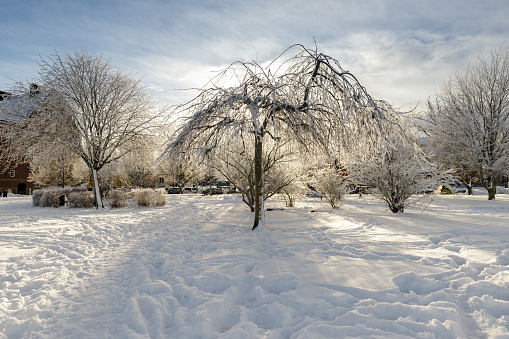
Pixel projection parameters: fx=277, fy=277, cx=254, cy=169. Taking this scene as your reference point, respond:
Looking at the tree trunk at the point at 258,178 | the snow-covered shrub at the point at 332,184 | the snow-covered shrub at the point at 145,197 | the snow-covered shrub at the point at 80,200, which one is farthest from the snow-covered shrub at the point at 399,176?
the snow-covered shrub at the point at 80,200

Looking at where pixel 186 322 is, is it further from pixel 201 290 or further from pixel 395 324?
pixel 395 324

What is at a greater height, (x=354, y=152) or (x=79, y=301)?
(x=354, y=152)

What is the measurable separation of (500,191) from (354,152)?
28.7 metres

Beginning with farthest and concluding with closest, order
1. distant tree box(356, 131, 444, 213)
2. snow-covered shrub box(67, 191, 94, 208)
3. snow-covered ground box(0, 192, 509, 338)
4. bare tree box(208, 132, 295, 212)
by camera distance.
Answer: snow-covered shrub box(67, 191, 94, 208), distant tree box(356, 131, 444, 213), bare tree box(208, 132, 295, 212), snow-covered ground box(0, 192, 509, 338)

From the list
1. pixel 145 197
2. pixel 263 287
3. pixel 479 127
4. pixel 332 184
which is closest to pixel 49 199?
pixel 145 197

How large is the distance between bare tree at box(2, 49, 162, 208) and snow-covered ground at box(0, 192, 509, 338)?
1018cm

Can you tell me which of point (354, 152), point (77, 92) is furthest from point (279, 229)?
point (77, 92)

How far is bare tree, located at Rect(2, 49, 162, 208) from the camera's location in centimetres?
1521

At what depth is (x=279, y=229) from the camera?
838cm

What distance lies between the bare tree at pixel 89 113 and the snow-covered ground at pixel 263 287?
10183mm

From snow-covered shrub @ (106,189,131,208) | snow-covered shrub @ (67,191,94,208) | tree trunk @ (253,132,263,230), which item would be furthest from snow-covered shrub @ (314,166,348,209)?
snow-covered shrub @ (67,191,94,208)

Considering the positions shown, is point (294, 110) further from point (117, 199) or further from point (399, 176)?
point (117, 199)

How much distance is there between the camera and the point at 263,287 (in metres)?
3.88

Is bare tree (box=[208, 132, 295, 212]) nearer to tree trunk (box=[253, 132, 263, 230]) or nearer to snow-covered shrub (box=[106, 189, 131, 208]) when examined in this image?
tree trunk (box=[253, 132, 263, 230])
